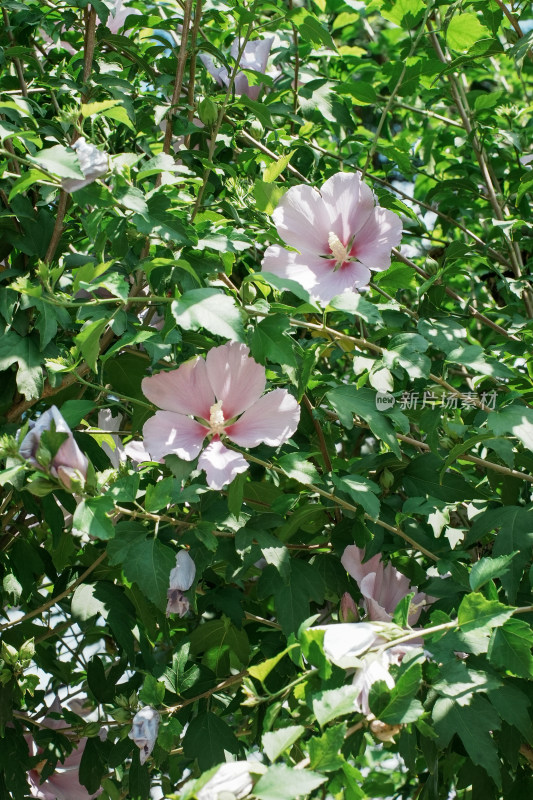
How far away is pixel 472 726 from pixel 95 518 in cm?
49

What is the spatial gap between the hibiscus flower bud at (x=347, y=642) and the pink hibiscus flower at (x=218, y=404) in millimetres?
254

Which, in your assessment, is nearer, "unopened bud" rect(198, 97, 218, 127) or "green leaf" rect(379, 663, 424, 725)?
"green leaf" rect(379, 663, 424, 725)

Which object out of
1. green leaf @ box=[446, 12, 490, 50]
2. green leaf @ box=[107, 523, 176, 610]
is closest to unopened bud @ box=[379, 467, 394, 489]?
green leaf @ box=[107, 523, 176, 610]

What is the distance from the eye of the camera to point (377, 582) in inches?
51.2

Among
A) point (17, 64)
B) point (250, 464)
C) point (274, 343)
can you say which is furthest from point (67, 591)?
point (17, 64)

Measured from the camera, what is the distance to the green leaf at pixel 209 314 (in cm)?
101

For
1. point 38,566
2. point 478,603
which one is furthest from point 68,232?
point 478,603

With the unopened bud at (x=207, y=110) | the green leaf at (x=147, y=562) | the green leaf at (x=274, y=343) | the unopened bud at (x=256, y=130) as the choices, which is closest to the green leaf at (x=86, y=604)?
the green leaf at (x=147, y=562)

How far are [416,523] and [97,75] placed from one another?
89 cm

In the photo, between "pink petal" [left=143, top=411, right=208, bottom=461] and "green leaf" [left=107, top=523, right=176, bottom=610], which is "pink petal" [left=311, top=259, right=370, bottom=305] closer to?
"pink petal" [left=143, top=411, right=208, bottom=461]

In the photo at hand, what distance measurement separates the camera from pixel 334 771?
87 cm

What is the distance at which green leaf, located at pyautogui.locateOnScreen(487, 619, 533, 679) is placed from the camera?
40.1 inches

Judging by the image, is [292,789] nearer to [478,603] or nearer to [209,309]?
[478,603]

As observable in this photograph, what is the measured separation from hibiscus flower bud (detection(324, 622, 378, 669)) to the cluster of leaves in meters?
0.02
